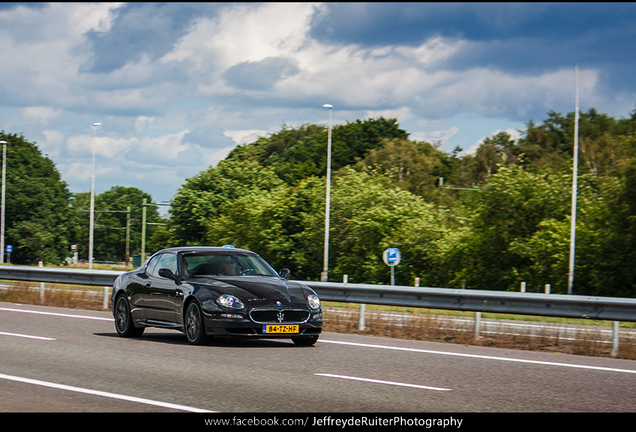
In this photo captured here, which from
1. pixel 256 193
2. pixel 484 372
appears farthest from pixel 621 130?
pixel 484 372

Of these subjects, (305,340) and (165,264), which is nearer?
(305,340)

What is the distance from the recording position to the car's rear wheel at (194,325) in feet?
38.1

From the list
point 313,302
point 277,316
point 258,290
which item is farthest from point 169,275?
point 313,302

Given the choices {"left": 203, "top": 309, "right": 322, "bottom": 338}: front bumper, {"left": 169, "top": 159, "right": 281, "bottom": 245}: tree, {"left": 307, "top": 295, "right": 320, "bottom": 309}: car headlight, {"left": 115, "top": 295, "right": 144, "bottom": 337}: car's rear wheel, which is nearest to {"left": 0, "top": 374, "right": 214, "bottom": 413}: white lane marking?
{"left": 203, "top": 309, "right": 322, "bottom": 338}: front bumper

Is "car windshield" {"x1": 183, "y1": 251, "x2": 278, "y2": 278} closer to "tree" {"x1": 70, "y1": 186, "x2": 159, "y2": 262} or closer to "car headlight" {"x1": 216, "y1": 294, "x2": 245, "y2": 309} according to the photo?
"car headlight" {"x1": 216, "y1": 294, "x2": 245, "y2": 309}

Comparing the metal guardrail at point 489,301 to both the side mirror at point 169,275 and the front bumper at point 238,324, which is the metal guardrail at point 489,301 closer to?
the front bumper at point 238,324

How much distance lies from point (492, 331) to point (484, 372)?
5019mm

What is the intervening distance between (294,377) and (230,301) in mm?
2710

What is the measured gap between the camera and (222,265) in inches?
499

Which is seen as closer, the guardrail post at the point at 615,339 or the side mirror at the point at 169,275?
the side mirror at the point at 169,275

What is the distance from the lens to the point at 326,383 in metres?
8.47

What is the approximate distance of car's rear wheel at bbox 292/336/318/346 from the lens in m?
12.1

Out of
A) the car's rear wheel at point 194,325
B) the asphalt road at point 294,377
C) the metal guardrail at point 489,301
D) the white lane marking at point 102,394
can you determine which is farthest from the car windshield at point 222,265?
the metal guardrail at point 489,301

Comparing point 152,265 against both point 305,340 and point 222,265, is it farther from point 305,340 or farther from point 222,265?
point 305,340
